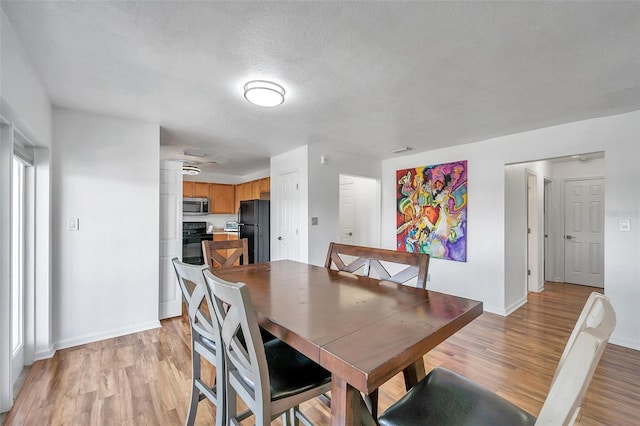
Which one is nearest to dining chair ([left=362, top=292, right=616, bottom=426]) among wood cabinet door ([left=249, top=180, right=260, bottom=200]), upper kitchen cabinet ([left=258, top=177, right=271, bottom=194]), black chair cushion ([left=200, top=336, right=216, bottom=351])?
black chair cushion ([left=200, top=336, right=216, bottom=351])

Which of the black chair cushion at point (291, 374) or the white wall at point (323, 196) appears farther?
the white wall at point (323, 196)

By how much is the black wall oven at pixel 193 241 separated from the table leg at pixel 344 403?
15.5 ft

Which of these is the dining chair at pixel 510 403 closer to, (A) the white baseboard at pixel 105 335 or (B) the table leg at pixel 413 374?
(B) the table leg at pixel 413 374

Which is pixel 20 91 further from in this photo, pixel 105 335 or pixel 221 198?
pixel 221 198

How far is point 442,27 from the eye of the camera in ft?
4.78

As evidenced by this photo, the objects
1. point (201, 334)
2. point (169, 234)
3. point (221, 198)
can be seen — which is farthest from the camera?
point (221, 198)

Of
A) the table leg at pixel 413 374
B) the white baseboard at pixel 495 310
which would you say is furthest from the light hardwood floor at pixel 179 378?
the table leg at pixel 413 374

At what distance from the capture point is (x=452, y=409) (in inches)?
38.6

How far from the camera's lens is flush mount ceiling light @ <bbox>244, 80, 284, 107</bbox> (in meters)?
2.01

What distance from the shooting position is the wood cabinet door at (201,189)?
6.07m

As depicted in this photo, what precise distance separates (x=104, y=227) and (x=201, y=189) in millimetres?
3592

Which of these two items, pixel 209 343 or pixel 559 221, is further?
pixel 559 221

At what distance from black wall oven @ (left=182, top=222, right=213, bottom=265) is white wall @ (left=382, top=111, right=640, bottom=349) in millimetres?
3500

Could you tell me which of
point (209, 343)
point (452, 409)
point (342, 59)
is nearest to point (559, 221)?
point (342, 59)
